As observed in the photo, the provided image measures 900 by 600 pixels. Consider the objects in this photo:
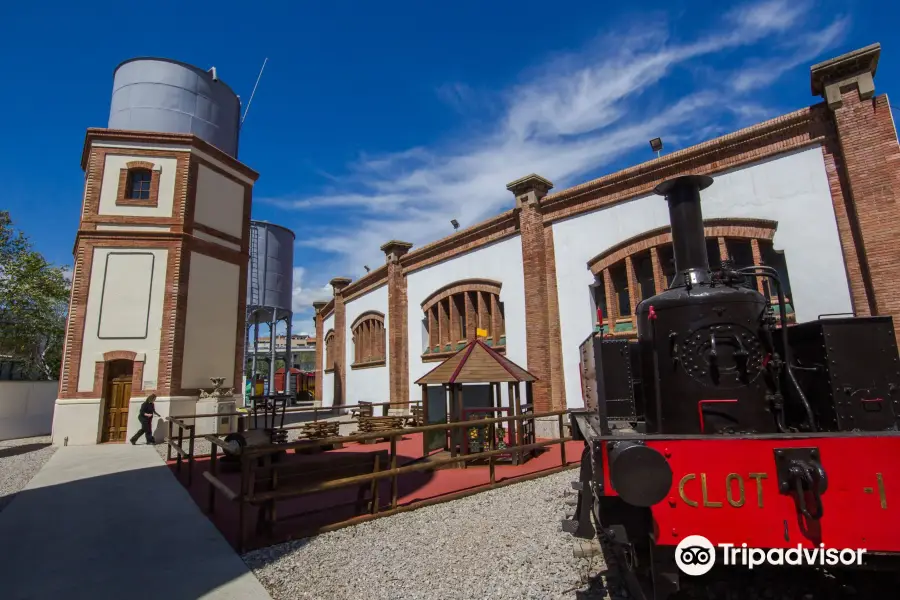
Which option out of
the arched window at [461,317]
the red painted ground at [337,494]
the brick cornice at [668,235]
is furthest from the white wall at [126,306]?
the brick cornice at [668,235]

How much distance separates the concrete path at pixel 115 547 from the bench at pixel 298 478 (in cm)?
51

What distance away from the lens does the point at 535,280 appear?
42.6 feet

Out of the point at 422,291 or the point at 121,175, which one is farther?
the point at 422,291

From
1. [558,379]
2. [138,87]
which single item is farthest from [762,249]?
[138,87]

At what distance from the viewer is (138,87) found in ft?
52.9

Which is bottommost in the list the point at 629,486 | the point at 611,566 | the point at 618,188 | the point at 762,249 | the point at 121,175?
the point at 611,566

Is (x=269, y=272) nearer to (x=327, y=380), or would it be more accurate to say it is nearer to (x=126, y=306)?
(x=327, y=380)

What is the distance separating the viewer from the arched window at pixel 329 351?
995 inches

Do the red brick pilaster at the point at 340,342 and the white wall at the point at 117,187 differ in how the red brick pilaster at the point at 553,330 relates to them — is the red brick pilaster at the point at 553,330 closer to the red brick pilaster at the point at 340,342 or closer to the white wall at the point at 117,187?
the white wall at the point at 117,187

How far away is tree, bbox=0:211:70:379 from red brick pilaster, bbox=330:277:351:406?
13583 mm

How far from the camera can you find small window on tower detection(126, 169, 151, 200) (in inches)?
591

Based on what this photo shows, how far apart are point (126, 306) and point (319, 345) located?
45.1 feet

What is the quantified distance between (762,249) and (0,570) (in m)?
12.3

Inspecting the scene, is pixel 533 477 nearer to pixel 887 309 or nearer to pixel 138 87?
pixel 887 309
